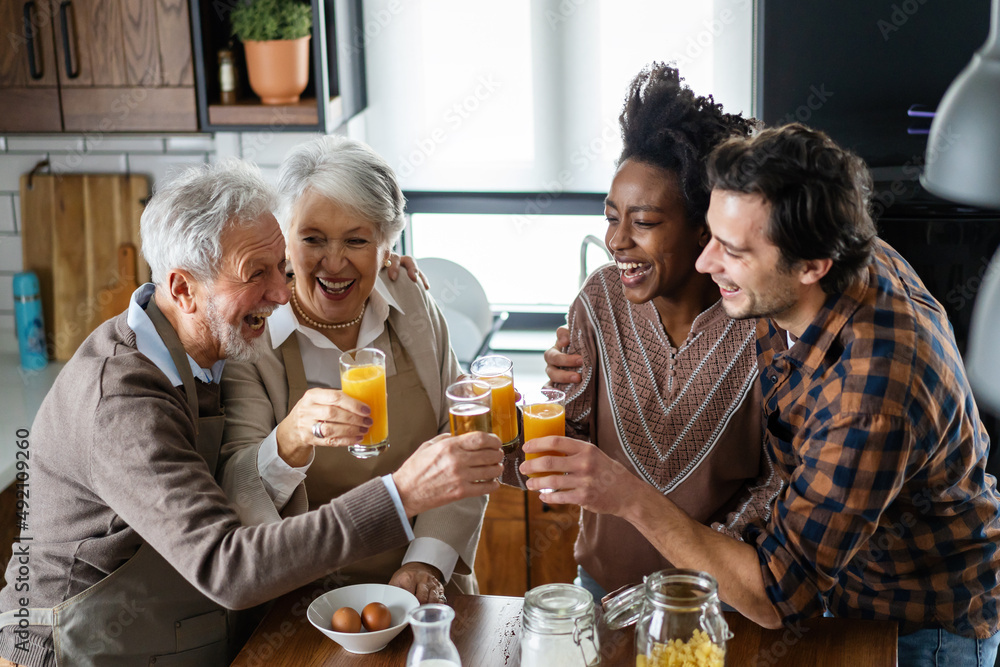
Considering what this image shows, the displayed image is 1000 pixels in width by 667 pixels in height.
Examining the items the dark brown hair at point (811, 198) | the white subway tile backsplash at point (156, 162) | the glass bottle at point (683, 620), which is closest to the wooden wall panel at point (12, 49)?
the white subway tile backsplash at point (156, 162)

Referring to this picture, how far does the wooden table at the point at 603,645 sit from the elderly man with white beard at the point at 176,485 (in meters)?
0.15

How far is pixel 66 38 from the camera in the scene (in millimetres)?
3178

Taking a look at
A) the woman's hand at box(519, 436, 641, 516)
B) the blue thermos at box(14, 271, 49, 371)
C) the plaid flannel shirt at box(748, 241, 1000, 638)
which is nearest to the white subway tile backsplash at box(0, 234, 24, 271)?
the blue thermos at box(14, 271, 49, 371)

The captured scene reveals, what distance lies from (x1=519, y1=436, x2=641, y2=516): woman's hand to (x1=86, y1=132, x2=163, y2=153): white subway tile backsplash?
2326 mm

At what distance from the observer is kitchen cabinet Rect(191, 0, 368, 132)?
3.17 m

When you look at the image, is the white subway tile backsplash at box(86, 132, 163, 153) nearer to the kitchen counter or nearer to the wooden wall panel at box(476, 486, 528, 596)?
the kitchen counter

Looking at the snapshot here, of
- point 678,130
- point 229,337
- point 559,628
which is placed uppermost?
point 678,130

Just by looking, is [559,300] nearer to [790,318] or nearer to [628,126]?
[628,126]

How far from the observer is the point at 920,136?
2.91 m

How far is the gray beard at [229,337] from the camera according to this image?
191 cm

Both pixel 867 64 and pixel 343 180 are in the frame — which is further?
pixel 867 64

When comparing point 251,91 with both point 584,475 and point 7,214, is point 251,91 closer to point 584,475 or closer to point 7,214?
point 7,214

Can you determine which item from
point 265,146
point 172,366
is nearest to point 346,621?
point 172,366

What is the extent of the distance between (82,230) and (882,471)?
2.87 m
